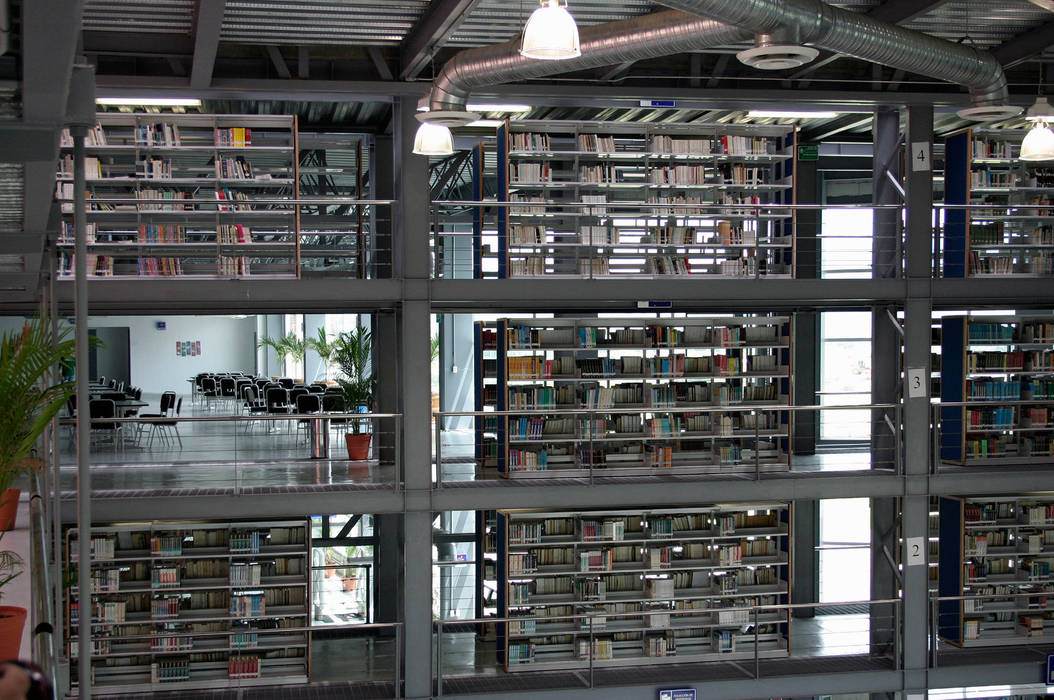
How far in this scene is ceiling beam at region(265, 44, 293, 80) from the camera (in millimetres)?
7965

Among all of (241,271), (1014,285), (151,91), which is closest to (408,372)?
(241,271)

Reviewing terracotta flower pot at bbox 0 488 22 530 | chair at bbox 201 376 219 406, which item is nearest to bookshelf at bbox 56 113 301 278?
terracotta flower pot at bbox 0 488 22 530

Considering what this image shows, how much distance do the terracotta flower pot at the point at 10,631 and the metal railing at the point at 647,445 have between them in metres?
4.57

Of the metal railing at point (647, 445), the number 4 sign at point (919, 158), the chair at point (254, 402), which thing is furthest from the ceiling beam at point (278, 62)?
the number 4 sign at point (919, 158)

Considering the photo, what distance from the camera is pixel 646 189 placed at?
9.02m

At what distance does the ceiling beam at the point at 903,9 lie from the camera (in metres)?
6.97

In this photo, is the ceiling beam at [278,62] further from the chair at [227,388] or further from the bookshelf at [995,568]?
the bookshelf at [995,568]

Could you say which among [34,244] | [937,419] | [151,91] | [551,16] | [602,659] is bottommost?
[602,659]

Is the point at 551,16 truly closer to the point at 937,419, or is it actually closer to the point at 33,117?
the point at 33,117

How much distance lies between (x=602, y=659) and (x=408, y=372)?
300cm

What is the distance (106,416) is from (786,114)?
7.44 meters

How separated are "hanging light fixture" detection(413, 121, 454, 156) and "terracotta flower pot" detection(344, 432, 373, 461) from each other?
396 cm

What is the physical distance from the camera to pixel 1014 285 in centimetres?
881

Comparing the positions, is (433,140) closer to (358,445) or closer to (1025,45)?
(358,445)
